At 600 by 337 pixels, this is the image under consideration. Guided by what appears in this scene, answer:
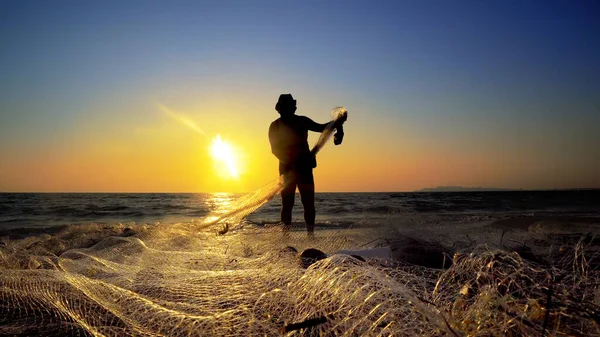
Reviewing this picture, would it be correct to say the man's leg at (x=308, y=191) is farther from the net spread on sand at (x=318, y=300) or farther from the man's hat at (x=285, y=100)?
the net spread on sand at (x=318, y=300)

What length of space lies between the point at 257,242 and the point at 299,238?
612 millimetres

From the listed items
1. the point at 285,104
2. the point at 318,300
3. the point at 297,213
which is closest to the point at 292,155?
the point at 285,104

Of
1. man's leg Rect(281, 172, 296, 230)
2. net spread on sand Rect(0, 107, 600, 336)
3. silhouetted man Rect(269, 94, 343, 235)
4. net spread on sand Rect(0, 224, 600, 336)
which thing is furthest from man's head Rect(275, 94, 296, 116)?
net spread on sand Rect(0, 224, 600, 336)

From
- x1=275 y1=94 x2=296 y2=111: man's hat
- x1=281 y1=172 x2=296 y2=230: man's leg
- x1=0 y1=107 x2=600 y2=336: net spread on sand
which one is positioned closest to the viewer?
x1=0 y1=107 x2=600 y2=336: net spread on sand

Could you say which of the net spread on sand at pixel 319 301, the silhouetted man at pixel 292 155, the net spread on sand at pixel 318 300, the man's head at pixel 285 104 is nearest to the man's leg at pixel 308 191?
the silhouetted man at pixel 292 155

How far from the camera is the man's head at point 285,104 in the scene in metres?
6.76

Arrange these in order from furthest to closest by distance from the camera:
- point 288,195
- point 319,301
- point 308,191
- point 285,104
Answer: point 285,104, point 288,195, point 308,191, point 319,301

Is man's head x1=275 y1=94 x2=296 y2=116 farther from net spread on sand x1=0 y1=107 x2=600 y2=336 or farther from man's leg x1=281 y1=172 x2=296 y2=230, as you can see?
net spread on sand x1=0 y1=107 x2=600 y2=336

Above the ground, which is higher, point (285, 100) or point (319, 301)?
point (285, 100)

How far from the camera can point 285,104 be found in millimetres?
6770

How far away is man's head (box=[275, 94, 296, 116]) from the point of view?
6762 millimetres

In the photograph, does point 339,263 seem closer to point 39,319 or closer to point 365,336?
point 365,336

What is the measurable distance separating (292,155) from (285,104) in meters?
0.88

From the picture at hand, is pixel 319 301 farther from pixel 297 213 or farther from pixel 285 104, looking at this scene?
pixel 297 213
